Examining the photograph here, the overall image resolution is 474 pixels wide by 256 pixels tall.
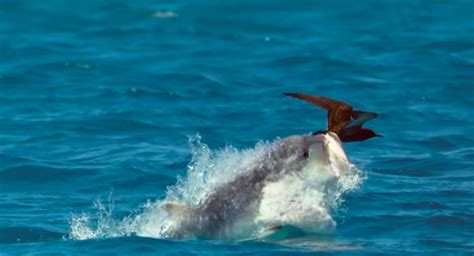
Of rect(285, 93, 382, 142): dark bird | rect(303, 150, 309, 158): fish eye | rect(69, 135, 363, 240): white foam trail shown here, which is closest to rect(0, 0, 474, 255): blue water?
rect(69, 135, 363, 240): white foam trail

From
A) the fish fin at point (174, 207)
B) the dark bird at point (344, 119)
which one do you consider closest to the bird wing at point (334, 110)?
the dark bird at point (344, 119)

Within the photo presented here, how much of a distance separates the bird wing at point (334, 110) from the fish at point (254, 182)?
0.07 metres

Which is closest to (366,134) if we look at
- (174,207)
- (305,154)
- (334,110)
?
(334,110)

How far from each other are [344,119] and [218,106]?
6380mm

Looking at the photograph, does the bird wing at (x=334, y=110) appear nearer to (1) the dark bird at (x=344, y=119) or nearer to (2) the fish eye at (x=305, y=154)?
(1) the dark bird at (x=344, y=119)

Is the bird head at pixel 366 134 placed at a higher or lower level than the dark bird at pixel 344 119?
lower

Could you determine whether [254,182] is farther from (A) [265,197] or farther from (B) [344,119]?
(B) [344,119]

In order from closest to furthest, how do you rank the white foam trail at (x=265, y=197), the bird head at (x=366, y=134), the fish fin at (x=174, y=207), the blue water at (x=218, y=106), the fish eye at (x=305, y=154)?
the bird head at (x=366, y=134) → the fish eye at (x=305, y=154) → the white foam trail at (x=265, y=197) → the fish fin at (x=174, y=207) → the blue water at (x=218, y=106)

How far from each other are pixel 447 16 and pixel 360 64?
3.32 metres

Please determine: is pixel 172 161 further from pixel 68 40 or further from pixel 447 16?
pixel 447 16

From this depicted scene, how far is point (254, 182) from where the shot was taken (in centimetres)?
850

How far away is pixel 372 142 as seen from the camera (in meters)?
13.1

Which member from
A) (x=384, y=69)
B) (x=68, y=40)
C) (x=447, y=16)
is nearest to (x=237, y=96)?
(x=384, y=69)

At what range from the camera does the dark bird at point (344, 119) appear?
810 cm
